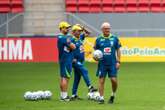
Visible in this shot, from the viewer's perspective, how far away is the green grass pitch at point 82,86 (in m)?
16.0

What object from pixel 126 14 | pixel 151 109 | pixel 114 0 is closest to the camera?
pixel 151 109

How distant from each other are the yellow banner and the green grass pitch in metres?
1.04

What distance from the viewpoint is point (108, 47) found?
1670 cm

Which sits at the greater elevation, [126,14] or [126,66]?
[126,14]

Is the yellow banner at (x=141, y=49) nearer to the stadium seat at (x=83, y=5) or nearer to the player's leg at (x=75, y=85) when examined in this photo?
the stadium seat at (x=83, y=5)

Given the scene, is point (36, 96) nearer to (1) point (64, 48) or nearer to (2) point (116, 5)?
(1) point (64, 48)

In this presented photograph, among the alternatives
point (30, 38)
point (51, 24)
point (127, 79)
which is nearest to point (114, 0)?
point (51, 24)

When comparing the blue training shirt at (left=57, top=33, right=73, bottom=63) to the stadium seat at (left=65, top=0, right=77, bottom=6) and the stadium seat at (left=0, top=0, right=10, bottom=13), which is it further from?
the stadium seat at (left=0, top=0, right=10, bottom=13)

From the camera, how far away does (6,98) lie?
17969 mm

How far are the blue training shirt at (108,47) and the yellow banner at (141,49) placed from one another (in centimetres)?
1513

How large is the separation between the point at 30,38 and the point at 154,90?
13038 millimetres

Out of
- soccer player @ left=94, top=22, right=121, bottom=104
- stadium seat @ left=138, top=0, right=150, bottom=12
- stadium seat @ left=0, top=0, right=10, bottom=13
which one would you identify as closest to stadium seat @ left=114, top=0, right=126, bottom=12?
stadium seat @ left=138, top=0, right=150, bottom=12

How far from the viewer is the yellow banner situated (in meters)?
32.0

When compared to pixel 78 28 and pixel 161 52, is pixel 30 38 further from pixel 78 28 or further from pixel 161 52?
pixel 78 28
